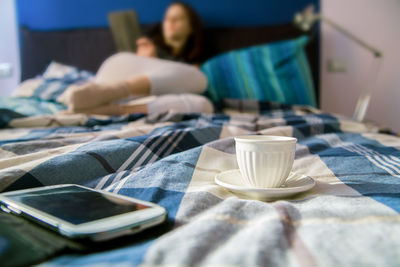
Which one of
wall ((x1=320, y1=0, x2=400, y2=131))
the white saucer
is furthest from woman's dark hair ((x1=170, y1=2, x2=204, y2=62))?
the white saucer

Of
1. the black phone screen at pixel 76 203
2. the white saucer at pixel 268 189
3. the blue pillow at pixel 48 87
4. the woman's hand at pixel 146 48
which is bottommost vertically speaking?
the blue pillow at pixel 48 87

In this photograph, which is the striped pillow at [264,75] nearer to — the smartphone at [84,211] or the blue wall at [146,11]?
the blue wall at [146,11]

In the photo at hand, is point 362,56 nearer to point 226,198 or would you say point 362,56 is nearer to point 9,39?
point 226,198

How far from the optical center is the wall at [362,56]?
2221 mm

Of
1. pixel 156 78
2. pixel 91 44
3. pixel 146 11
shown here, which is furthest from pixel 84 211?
pixel 146 11

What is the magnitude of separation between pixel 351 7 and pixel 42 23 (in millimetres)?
2000

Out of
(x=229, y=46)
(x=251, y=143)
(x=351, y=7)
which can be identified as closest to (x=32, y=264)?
(x=251, y=143)

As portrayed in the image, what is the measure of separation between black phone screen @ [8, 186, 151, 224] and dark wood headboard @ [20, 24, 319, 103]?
70.4 inches

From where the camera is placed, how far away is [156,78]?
1531 mm

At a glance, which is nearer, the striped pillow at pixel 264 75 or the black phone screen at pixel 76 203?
the black phone screen at pixel 76 203

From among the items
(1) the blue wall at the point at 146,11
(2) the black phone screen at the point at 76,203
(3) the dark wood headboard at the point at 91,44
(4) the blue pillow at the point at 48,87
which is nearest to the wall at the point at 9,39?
(1) the blue wall at the point at 146,11

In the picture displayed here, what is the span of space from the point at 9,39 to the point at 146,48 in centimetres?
117

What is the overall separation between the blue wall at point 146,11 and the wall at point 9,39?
0.24 ft

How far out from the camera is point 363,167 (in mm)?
600
